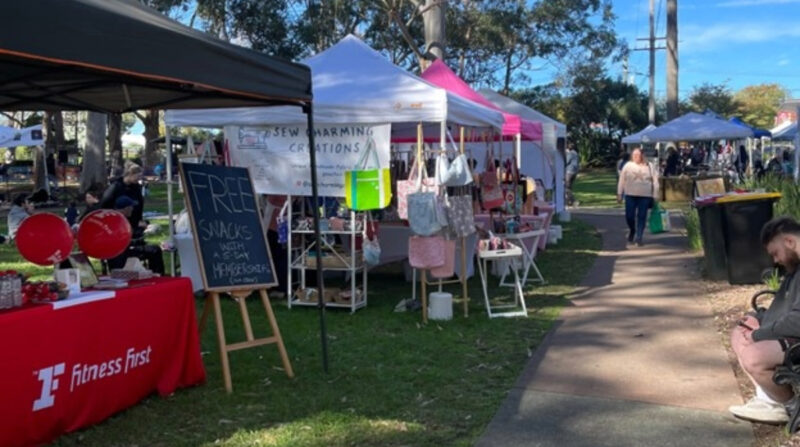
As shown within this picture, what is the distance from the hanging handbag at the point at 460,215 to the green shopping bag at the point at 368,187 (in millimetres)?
647

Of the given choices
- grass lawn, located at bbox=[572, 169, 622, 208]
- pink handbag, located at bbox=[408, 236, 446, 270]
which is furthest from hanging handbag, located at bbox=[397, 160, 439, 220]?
grass lawn, located at bbox=[572, 169, 622, 208]

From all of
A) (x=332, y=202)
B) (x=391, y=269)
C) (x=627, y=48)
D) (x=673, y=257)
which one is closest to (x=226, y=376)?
(x=332, y=202)

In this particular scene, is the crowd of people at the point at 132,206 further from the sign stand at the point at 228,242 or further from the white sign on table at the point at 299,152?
the sign stand at the point at 228,242

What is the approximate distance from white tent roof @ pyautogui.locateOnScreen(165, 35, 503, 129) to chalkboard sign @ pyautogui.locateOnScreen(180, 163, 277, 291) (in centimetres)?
216

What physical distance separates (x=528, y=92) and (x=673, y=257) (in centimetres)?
3865

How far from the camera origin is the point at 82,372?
14.9 feet

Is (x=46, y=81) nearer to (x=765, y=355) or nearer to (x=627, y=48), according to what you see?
(x=765, y=355)

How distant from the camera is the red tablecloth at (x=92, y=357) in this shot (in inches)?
162

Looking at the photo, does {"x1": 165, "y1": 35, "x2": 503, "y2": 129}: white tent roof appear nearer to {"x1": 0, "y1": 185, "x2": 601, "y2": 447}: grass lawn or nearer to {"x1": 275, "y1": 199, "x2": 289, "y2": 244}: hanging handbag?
{"x1": 275, "y1": 199, "x2": 289, "y2": 244}: hanging handbag

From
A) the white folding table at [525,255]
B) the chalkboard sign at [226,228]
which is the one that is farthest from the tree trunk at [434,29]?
the chalkboard sign at [226,228]

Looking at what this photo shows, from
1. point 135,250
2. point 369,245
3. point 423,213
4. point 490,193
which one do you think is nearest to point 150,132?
point 135,250

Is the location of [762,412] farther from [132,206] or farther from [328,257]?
[132,206]

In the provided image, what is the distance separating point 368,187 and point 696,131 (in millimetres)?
13989

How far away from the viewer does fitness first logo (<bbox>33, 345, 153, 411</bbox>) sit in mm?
4270
